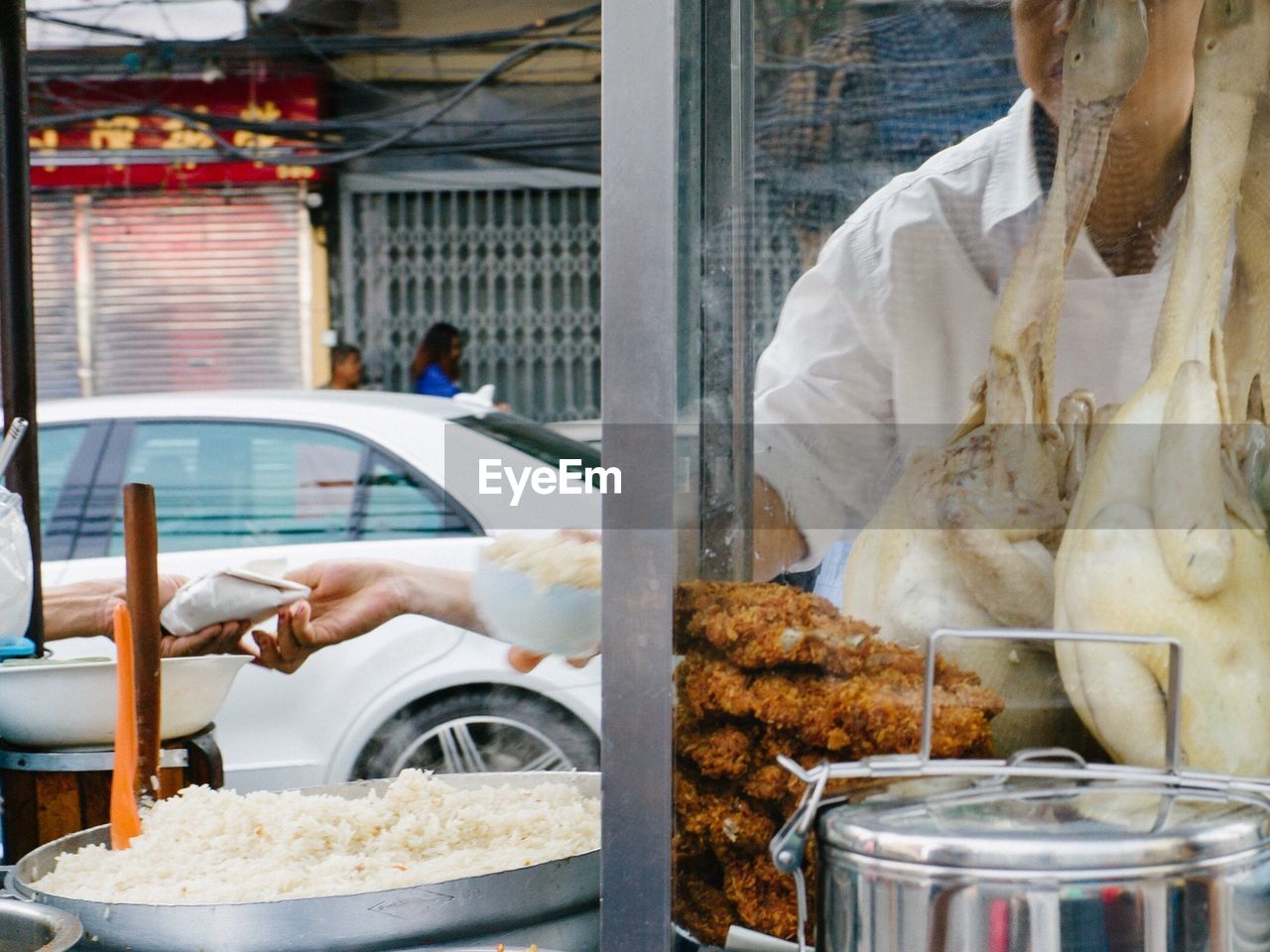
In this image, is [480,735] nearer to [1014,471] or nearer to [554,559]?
[554,559]

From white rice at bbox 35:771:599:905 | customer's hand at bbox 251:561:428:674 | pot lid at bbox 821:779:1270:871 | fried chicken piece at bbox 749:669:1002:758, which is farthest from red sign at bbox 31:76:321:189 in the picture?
pot lid at bbox 821:779:1270:871

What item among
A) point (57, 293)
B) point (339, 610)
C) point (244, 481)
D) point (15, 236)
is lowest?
point (339, 610)

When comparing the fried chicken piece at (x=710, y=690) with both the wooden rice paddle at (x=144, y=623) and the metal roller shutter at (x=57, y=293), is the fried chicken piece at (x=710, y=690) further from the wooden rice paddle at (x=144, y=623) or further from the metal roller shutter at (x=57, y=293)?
the metal roller shutter at (x=57, y=293)

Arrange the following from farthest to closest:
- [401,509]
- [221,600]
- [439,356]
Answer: [439,356], [401,509], [221,600]

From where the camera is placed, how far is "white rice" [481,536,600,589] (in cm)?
241

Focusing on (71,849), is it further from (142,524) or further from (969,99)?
(969,99)

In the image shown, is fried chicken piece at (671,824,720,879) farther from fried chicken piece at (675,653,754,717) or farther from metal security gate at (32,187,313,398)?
metal security gate at (32,187,313,398)

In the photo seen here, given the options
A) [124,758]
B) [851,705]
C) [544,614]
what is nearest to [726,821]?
[851,705]

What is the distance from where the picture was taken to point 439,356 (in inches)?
260

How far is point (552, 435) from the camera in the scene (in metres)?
Result: 4.14

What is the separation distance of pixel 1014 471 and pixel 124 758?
1070mm

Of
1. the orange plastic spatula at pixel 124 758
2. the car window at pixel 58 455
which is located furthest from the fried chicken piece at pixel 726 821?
the car window at pixel 58 455

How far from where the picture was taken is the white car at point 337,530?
3828 mm

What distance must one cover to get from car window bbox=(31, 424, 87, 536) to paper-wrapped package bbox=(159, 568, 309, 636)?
0.99 metres
